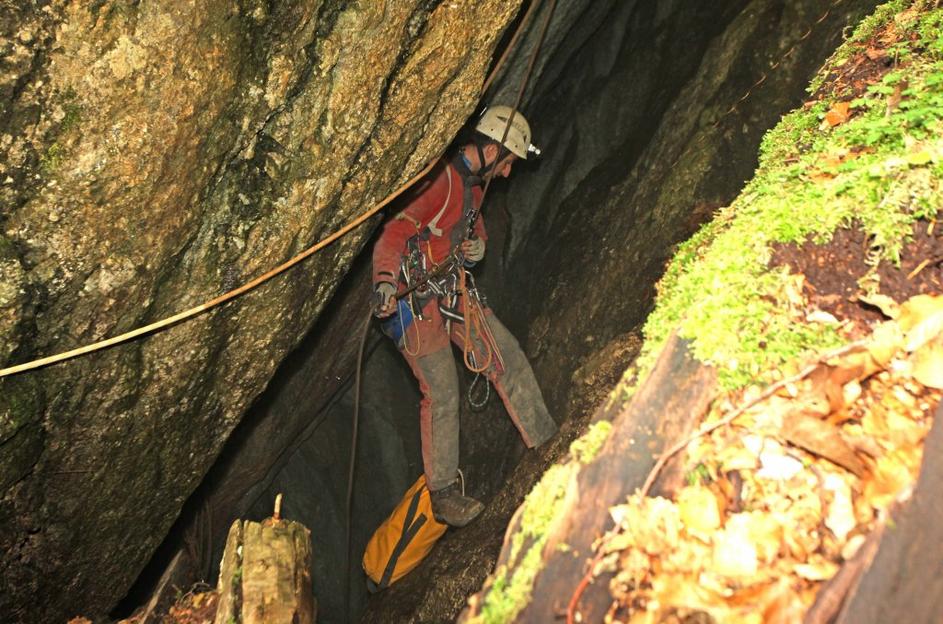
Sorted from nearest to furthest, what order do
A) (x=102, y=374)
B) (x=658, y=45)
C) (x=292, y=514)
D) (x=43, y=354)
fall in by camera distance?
1. (x=43, y=354)
2. (x=102, y=374)
3. (x=658, y=45)
4. (x=292, y=514)

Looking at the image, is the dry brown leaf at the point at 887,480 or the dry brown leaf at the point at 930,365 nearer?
the dry brown leaf at the point at 887,480

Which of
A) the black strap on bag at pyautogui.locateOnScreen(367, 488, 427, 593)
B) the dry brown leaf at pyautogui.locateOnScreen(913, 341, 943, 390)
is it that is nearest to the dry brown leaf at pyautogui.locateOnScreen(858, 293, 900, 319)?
the dry brown leaf at pyautogui.locateOnScreen(913, 341, 943, 390)

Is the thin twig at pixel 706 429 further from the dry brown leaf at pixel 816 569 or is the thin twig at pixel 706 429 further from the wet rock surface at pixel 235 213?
the wet rock surface at pixel 235 213

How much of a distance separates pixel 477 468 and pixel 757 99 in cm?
496

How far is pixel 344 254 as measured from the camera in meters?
4.67

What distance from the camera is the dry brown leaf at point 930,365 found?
185cm

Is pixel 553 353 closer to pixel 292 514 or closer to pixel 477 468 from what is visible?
pixel 477 468

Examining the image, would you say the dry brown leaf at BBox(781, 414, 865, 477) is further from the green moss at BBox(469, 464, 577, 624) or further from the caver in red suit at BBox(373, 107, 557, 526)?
the caver in red suit at BBox(373, 107, 557, 526)

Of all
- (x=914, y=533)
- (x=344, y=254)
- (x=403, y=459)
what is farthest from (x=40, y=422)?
(x=403, y=459)

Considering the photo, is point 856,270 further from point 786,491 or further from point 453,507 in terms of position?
point 453,507

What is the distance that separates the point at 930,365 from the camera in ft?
6.15

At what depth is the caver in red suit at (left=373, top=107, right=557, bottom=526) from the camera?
5445 millimetres

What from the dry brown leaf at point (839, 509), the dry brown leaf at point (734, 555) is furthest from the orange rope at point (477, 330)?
the dry brown leaf at point (839, 509)

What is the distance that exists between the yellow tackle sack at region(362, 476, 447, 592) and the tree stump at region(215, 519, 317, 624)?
189 centimetres
